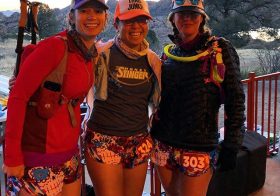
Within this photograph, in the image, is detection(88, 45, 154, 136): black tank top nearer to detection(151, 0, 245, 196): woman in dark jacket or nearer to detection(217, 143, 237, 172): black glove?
detection(151, 0, 245, 196): woman in dark jacket

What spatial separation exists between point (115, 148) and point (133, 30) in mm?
630

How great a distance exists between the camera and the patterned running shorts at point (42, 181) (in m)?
1.67

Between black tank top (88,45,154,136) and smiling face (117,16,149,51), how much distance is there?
0.08 m

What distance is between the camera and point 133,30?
2.03 meters

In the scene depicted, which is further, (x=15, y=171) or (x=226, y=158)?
(x=226, y=158)

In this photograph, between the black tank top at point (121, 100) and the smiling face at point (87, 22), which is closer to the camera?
the smiling face at point (87, 22)

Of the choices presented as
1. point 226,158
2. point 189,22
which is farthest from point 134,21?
point 226,158

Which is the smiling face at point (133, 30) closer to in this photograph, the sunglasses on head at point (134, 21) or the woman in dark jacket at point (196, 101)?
the sunglasses on head at point (134, 21)

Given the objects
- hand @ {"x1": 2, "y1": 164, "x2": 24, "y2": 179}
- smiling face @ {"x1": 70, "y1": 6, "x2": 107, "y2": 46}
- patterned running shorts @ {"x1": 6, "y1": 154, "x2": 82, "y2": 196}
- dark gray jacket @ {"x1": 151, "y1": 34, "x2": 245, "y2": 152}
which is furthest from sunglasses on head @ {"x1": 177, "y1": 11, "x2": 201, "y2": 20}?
hand @ {"x1": 2, "y1": 164, "x2": 24, "y2": 179}

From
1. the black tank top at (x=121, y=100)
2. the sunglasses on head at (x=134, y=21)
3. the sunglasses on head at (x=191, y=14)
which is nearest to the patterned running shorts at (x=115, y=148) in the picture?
the black tank top at (x=121, y=100)

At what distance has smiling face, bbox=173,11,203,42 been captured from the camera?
6.97 feet

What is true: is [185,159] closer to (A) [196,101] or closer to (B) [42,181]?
(A) [196,101]

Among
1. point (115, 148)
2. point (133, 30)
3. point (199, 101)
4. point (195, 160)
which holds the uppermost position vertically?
point (133, 30)

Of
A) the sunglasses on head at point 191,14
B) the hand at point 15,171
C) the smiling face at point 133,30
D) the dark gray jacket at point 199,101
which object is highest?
the sunglasses on head at point 191,14
